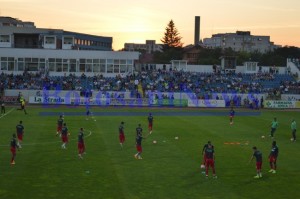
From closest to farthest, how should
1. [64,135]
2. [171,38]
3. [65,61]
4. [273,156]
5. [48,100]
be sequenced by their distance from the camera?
[273,156]
[64,135]
[48,100]
[65,61]
[171,38]

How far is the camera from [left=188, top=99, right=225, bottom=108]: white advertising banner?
224ft

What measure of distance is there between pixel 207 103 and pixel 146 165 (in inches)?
1722

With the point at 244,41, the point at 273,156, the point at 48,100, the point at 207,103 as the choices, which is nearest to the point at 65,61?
the point at 48,100

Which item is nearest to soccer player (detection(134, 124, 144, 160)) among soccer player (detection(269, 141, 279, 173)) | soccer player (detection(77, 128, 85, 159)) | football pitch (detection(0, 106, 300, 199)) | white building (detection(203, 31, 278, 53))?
football pitch (detection(0, 106, 300, 199))

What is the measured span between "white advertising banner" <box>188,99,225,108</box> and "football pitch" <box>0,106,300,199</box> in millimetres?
23358

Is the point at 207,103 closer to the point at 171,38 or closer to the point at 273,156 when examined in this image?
the point at 273,156

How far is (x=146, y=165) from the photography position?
2578 cm

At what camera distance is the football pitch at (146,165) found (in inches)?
809

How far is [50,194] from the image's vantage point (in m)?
19.7

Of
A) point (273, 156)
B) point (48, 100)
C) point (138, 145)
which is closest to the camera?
point (273, 156)

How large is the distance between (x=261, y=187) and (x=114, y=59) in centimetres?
6238

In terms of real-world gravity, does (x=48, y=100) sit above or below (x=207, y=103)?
above

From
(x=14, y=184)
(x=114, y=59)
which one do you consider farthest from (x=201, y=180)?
(x=114, y=59)

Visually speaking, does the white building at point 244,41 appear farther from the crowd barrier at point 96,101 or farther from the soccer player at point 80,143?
the soccer player at point 80,143
